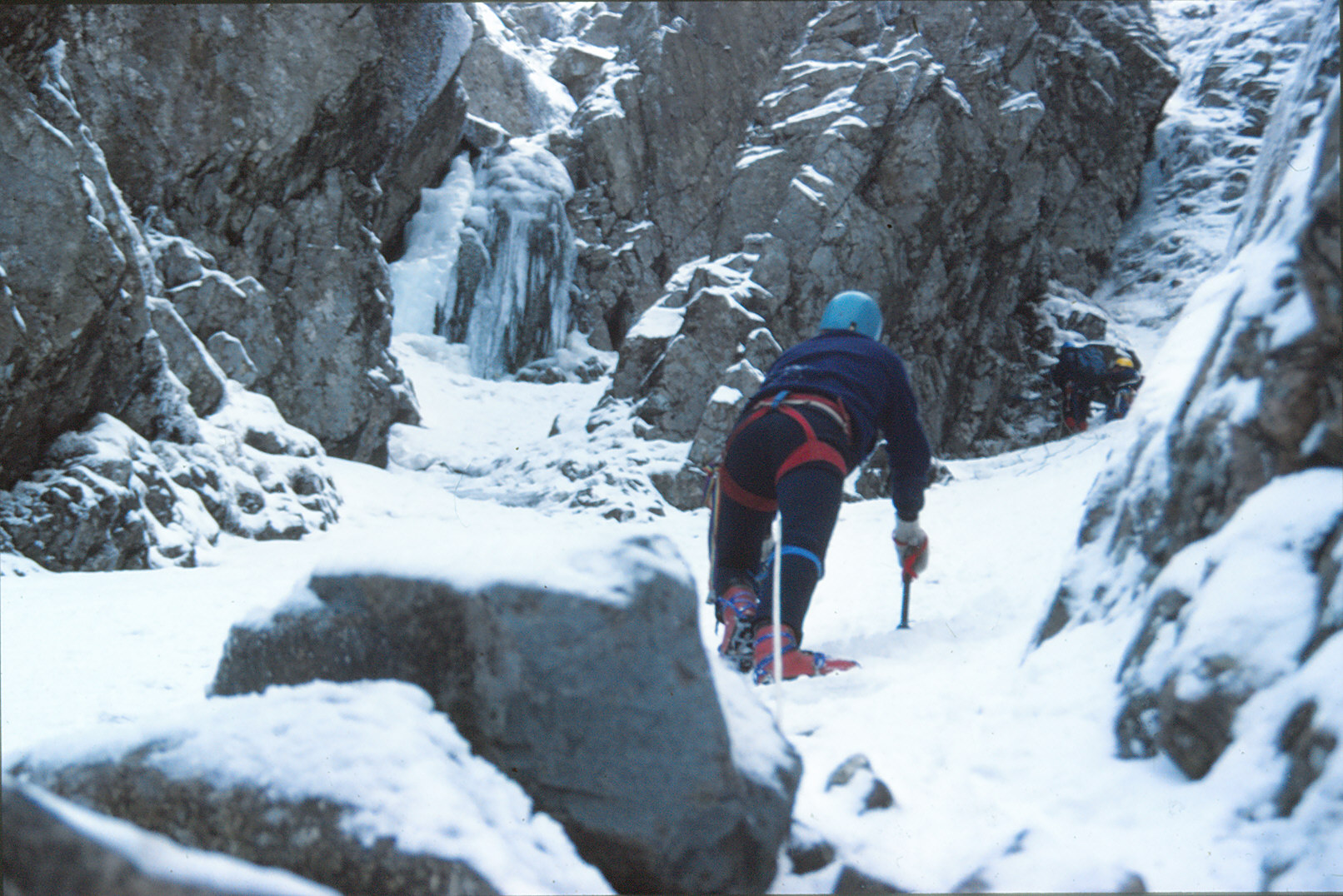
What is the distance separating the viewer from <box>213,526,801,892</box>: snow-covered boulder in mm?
1329

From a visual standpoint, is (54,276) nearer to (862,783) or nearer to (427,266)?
(862,783)

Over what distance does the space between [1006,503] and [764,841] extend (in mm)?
5043

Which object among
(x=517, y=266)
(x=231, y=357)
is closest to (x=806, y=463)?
(x=231, y=357)

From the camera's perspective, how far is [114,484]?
5574mm

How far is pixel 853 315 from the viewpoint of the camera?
3.46 meters

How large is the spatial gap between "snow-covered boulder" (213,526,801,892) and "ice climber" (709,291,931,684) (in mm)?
1312

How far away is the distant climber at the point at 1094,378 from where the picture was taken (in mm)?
13641

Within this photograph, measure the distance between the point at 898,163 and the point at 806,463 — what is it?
1206 cm

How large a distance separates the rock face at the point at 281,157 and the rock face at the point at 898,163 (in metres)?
5.72

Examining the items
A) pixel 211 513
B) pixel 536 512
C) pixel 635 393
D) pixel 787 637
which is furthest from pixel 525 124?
pixel 787 637

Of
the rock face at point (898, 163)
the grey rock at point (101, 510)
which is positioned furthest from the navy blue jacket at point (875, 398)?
the rock face at point (898, 163)

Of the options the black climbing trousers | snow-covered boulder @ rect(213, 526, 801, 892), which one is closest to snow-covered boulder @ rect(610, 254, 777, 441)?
the black climbing trousers

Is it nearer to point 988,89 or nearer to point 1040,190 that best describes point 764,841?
point 988,89

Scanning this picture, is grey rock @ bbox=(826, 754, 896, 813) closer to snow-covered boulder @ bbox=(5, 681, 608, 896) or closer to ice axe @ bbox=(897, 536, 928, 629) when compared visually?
snow-covered boulder @ bbox=(5, 681, 608, 896)
